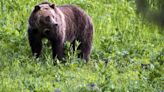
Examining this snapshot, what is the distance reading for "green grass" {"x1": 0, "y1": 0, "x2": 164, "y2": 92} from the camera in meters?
7.83

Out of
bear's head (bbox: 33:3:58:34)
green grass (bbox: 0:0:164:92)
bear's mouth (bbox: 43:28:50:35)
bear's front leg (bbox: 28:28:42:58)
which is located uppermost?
bear's head (bbox: 33:3:58:34)

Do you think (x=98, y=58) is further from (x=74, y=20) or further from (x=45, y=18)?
(x=45, y=18)

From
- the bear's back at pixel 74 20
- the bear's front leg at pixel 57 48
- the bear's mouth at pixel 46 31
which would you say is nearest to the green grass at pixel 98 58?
the bear's front leg at pixel 57 48

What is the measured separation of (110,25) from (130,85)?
5.15 meters

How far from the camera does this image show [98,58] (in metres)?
10.6

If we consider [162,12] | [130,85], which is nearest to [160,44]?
[130,85]

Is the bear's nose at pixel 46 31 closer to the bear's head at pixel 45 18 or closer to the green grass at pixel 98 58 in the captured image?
the bear's head at pixel 45 18

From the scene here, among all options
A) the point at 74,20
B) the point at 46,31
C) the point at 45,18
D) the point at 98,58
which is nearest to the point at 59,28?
the point at 46,31

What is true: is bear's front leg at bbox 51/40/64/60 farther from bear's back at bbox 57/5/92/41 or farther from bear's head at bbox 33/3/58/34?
bear's back at bbox 57/5/92/41

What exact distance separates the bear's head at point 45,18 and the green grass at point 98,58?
53 centimetres

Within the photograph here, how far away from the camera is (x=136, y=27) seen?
12883mm

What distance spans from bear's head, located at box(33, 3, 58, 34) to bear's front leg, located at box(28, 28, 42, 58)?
0.19 metres

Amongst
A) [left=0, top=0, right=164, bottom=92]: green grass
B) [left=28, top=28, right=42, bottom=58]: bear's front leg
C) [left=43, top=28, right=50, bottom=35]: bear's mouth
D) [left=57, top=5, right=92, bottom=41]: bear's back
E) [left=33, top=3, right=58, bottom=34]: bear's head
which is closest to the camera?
[left=0, top=0, right=164, bottom=92]: green grass

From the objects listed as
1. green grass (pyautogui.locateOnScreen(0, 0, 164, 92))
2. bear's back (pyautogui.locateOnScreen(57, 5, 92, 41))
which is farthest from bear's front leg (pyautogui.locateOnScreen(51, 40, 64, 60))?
bear's back (pyautogui.locateOnScreen(57, 5, 92, 41))
